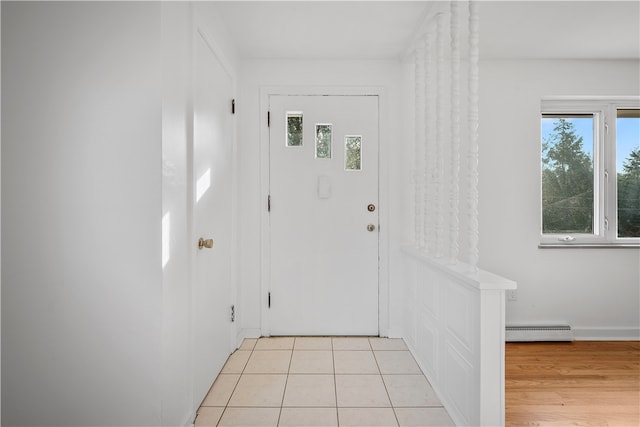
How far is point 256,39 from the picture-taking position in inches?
102

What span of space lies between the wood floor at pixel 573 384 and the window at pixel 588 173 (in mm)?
883

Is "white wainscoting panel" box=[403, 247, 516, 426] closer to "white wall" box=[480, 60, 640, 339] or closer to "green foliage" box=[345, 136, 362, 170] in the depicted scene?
"green foliage" box=[345, 136, 362, 170]

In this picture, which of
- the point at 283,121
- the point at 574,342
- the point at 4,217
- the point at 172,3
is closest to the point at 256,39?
the point at 283,121

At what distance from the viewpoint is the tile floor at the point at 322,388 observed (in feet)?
6.01

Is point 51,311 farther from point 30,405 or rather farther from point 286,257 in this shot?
point 286,257

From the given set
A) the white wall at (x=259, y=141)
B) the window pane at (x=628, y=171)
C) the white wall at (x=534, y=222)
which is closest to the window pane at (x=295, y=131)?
the white wall at (x=259, y=141)

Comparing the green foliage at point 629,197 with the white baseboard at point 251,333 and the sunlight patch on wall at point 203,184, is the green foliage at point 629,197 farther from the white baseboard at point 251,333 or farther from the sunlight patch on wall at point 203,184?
the sunlight patch on wall at point 203,184

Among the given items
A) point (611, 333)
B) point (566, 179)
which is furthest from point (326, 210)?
point (611, 333)

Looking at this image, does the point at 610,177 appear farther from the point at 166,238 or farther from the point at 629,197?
the point at 166,238

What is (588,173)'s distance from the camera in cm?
309

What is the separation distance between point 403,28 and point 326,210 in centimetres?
141

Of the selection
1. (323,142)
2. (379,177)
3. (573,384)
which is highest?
(323,142)

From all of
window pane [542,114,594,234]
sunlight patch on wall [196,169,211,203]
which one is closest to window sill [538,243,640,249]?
window pane [542,114,594,234]

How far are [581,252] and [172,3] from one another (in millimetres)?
3409
